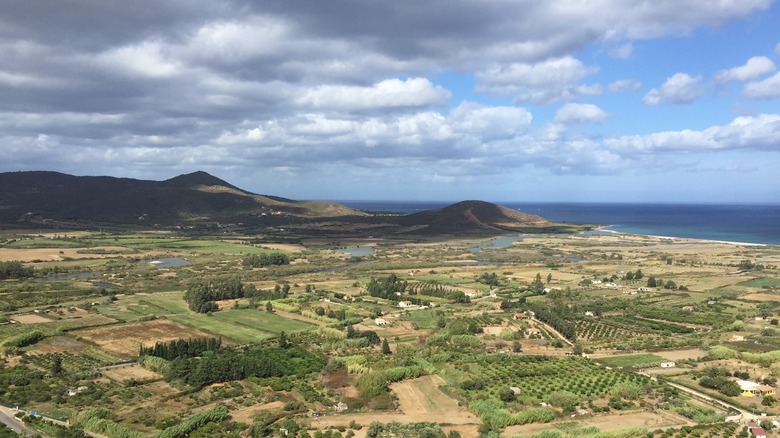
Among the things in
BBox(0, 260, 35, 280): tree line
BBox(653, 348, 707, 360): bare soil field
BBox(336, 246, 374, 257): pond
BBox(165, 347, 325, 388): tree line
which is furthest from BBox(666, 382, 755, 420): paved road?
BBox(0, 260, 35, 280): tree line

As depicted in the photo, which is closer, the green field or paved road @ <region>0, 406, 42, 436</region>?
paved road @ <region>0, 406, 42, 436</region>

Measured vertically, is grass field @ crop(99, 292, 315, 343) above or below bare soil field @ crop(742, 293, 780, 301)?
below

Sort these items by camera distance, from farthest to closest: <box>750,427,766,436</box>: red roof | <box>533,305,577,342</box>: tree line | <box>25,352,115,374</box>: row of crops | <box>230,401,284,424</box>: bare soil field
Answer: <box>533,305,577,342</box>: tree line
<box>25,352,115,374</box>: row of crops
<box>230,401,284,424</box>: bare soil field
<box>750,427,766,436</box>: red roof

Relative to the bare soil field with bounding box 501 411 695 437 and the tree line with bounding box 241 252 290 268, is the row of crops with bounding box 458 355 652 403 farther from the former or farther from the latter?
the tree line with bounding box 241 252 290 268

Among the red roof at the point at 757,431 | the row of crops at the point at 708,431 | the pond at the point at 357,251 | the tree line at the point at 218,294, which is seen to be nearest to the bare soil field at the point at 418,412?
the row of crops at the point at 708,431

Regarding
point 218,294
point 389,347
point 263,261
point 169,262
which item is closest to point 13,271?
point 169,262

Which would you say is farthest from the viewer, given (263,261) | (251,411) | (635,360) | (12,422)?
(263,261)

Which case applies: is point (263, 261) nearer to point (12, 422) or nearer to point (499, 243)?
point (499, 243)

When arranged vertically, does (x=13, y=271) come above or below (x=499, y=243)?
below
